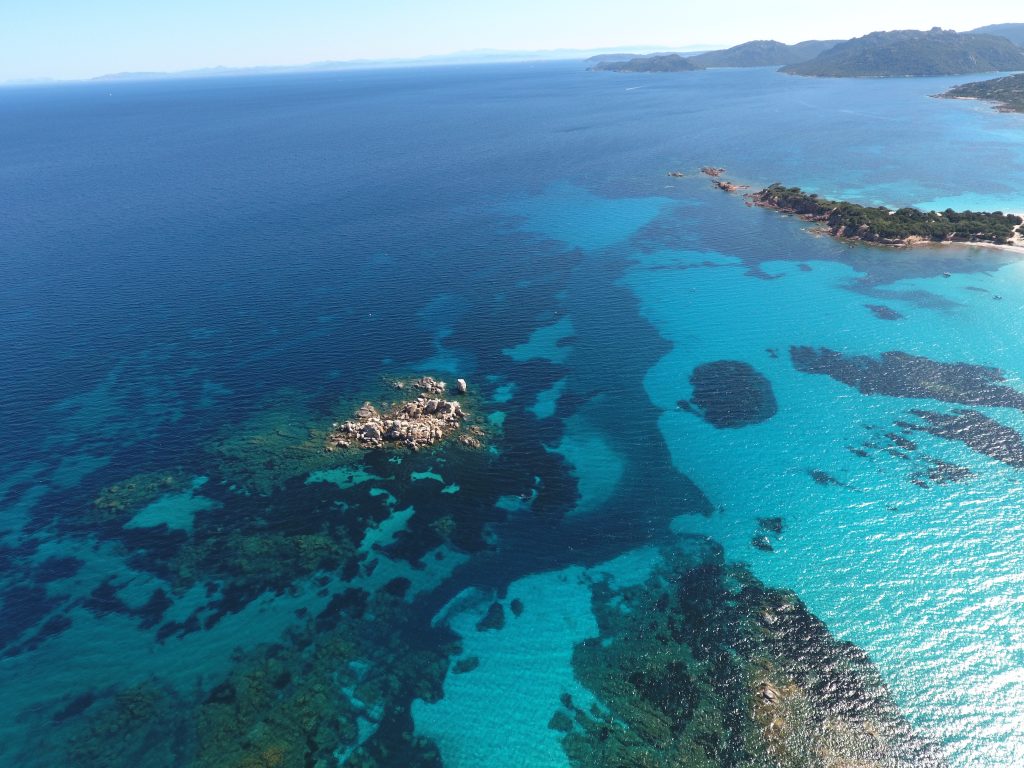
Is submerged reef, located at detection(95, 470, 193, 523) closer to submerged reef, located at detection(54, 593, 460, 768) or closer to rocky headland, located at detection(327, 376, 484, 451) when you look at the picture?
rocky headland, located at detection(327, 376, 484, 451)

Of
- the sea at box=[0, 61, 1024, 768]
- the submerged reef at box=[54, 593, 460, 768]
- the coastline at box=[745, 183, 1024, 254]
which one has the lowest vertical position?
the submerged reef at box=[54, 593, 460, 768]

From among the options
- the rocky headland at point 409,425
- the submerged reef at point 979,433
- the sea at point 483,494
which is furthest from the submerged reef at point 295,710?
the submerged reef at point 979,433

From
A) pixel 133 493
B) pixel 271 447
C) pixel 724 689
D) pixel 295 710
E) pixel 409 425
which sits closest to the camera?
pixel 724 689

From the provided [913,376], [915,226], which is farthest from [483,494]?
[915,226]

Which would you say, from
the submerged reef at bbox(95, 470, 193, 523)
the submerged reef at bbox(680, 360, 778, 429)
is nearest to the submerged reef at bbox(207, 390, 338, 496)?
the submerged reef at bbox(95, 470, 193, 523)

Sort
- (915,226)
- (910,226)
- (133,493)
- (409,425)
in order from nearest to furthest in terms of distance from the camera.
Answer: (133,493)
(409,425)
(915,226)
(910,226)

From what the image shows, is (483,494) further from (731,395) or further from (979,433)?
(979,433)
